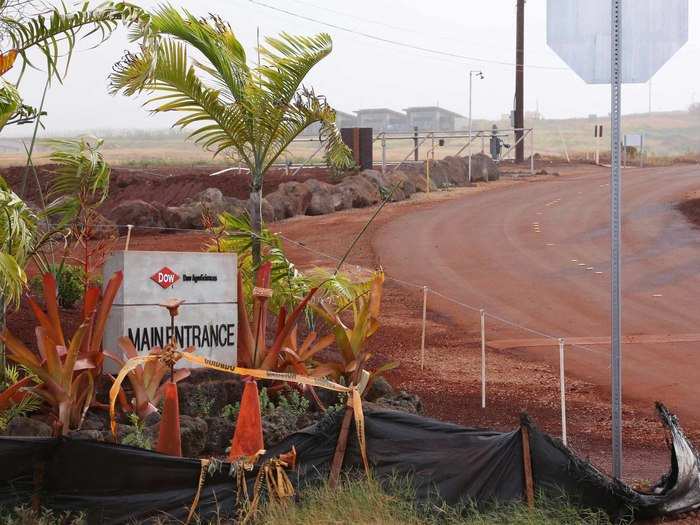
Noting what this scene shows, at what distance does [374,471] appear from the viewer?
7.41 metres

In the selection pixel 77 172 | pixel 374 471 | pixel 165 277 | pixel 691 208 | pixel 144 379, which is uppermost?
pixel 77 172

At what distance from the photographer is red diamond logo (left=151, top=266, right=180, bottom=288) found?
9883 millimetres

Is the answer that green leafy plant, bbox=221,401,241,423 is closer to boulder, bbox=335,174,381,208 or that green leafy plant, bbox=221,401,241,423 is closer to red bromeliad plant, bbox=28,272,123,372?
red bromeliad plant, bbox=28,272,123,372

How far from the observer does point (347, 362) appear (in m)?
11.4

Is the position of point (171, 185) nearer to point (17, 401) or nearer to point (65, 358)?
point (17, 401)

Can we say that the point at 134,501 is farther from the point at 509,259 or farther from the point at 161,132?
the point at 161,132

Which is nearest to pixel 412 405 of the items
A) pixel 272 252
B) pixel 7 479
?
pixel 272 252

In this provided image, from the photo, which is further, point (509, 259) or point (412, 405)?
point (509, 259)

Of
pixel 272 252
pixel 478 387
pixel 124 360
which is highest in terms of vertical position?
pixel 272 252

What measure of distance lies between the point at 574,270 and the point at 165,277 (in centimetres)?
1295

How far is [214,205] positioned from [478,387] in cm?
1559

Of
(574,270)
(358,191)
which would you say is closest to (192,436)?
(574,270)

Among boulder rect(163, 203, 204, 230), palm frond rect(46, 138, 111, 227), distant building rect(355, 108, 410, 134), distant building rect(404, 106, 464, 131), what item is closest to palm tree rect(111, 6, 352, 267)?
palm frond rect(46, 138, 111, 227)

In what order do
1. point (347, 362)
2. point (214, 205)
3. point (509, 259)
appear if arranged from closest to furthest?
point (347, 362) < point (509, 259) < point (214, 205)
